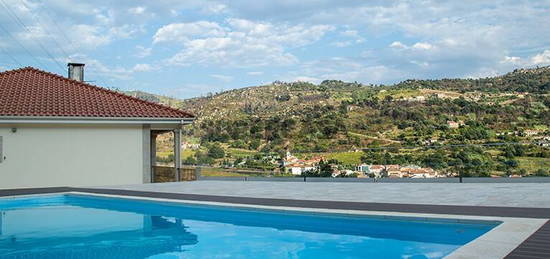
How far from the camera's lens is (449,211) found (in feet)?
29.0

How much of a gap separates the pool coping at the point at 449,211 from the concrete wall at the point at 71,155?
49.1 inches

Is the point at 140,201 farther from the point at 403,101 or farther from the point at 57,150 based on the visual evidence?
the point at 403,101

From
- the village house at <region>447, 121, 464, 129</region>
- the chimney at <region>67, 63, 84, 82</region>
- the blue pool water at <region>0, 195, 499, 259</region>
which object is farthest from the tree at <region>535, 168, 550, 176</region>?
the chimney at <region>67, 63, 84, 82</region>

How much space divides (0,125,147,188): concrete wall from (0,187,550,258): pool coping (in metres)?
1.25

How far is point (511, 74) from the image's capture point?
4162 cm

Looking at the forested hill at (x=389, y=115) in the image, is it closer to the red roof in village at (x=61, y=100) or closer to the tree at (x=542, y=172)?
the tree at (x=542, y=172)

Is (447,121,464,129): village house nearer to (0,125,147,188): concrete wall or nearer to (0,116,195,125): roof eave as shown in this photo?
(0,116,195,125): roof eave

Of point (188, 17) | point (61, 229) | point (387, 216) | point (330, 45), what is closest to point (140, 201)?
point (61, 229)

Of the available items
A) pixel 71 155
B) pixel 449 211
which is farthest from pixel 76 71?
pixel 449 211

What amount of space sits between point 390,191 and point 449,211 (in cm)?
397

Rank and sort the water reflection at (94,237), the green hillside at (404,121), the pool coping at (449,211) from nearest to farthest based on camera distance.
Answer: the pool coping at (449,211), the water reflection at (94,237), the green hillside at (404,121)

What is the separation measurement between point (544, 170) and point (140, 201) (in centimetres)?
1050

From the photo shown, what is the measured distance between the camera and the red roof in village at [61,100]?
16.1m

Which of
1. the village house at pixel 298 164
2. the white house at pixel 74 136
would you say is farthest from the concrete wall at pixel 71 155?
the village house at pixel 298 164
